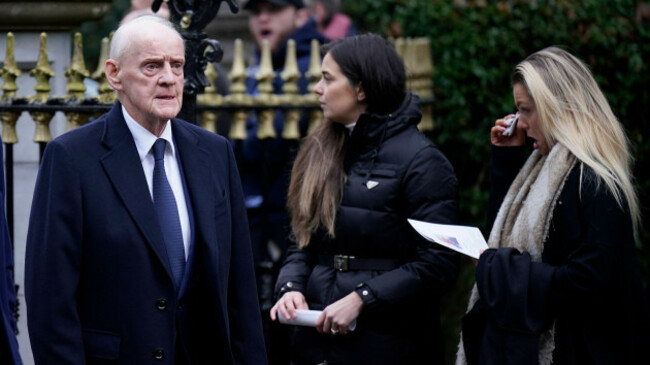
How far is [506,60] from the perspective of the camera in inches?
296

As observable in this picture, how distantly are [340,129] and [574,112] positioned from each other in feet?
3.58

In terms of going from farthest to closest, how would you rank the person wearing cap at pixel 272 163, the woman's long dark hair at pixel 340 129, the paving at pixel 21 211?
1. the person wearing cap at pixel 272 163
2. the paving at pixel 21 211
3. the woman's long dark hair at pixel 340 129

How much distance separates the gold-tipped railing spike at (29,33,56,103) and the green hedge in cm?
284

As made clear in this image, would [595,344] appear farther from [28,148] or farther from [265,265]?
[28,148]

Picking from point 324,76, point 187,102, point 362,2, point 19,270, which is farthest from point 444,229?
point 362,2

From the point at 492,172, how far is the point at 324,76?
796mm

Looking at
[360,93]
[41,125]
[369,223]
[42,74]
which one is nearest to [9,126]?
[41,125]

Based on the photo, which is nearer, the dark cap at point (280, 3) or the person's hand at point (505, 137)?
the person's hand at point (505, 137)

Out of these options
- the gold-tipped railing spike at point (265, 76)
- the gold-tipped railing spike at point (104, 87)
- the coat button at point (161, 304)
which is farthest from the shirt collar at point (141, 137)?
the gold-tipped railing spike at point (265, 76)

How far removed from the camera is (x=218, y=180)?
395cm

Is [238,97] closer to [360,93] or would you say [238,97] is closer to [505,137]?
[360,93]

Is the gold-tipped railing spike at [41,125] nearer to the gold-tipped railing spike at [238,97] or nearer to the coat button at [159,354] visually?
the gold-tipped railing spike at [238,97]

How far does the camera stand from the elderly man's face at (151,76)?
3775mm

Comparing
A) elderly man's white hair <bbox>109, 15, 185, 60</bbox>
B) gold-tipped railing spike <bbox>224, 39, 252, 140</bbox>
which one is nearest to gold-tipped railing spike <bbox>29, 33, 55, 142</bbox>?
gold-tipped railing spike <bbox>224, 39, 252, 140</bbox>
